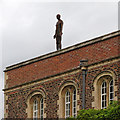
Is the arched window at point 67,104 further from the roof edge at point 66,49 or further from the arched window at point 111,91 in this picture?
the arched window at point 111,91

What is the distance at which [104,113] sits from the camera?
28953 millimetres

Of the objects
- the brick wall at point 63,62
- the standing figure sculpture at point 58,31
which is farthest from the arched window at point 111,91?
the standing figure sculpture at point 58,31

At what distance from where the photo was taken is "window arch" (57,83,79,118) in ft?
111

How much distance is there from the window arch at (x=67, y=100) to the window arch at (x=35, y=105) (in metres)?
1.65

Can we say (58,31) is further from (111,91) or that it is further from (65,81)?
(111,91)

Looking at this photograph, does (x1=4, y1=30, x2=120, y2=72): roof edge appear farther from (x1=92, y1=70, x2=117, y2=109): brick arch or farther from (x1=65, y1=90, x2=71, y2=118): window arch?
(x1=65, y1=90, x2=71, y2=118): window arch

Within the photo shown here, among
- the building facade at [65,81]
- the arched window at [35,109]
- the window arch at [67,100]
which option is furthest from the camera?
the arched window at [35,109]

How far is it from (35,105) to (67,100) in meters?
2.96

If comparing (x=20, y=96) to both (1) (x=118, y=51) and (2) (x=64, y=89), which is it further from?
(1) (x=118, y=51)

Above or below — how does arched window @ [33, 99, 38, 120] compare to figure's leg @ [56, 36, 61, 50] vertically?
below

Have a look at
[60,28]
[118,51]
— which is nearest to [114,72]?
[118,51]

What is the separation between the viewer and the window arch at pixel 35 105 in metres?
36.1

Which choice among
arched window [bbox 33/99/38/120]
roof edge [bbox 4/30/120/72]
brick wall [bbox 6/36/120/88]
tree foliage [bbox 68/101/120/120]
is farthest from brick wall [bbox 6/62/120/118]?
tree foliage [bbox 68/101/120/120]

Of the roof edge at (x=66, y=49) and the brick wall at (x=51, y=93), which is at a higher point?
the roof edge at (x=66, y=49)
